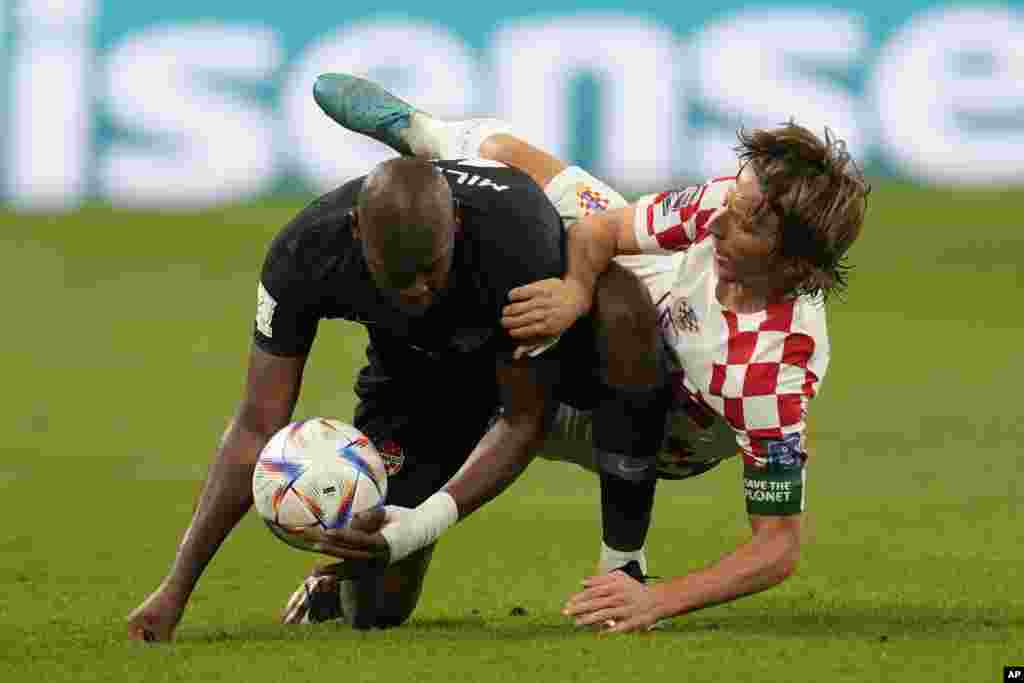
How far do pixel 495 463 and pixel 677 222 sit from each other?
979 mm

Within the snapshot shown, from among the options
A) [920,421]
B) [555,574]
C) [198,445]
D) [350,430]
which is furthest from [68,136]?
[350,430]

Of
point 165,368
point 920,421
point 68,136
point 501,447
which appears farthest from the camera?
point 68,136

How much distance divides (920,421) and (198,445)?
4.12 meters

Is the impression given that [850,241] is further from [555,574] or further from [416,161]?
[555,574]

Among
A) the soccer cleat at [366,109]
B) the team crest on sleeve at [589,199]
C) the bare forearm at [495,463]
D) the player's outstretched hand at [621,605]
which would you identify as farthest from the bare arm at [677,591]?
the soccer cleat at [366,109]

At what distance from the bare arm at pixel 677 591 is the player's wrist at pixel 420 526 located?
0.46 m

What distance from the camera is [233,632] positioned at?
641 centimetres

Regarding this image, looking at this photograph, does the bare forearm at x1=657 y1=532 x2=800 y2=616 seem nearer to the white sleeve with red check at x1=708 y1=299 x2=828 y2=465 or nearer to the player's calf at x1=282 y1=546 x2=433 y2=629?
the white sleeve with red check at x1=708 y1=299 x2=828 y2=465

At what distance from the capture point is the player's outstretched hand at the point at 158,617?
6.16 m

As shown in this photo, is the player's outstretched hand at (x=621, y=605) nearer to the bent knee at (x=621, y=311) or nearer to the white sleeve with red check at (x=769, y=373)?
the white sleeve with red check at (x=769, y=373)

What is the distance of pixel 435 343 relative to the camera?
649 centimetres

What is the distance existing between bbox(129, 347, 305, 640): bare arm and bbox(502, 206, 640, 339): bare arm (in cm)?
71

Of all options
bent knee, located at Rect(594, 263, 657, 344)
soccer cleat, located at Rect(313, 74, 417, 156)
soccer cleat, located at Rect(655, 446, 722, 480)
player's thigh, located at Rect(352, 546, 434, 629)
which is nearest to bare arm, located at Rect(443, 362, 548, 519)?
bent knee, located at Rect(594, 263, 657, 344)

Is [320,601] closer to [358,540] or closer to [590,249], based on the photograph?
[358,540]
